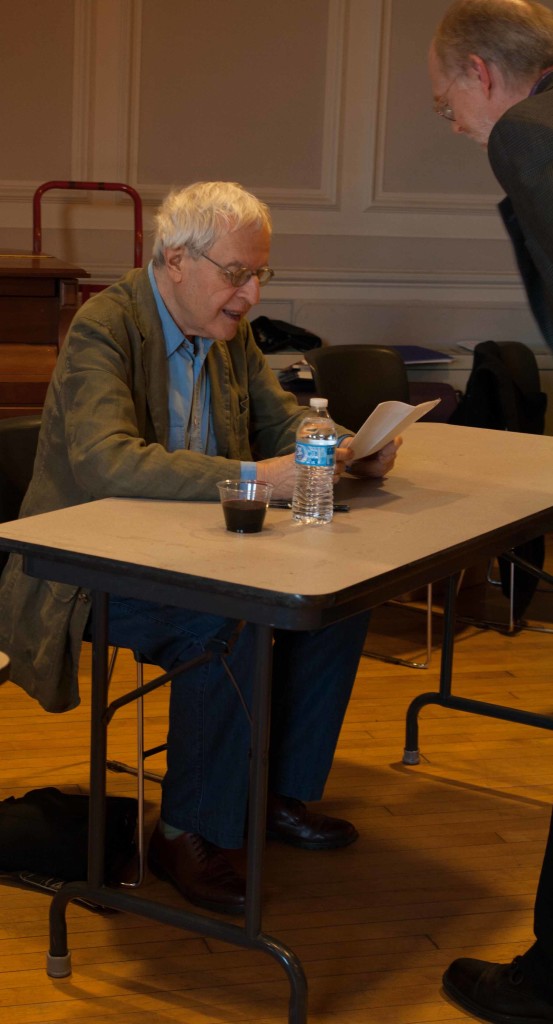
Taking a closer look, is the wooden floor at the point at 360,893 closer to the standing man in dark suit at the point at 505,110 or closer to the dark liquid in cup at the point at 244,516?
the standing man in dark suit at the point at 505,110

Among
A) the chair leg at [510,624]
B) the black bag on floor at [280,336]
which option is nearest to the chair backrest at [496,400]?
the chair leg at [510,624]

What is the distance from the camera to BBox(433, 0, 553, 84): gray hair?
1.92 m

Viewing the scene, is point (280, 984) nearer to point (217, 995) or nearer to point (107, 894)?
point (217, 995)

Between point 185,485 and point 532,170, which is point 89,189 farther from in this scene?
point 532,170

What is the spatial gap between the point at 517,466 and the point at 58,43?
3100mm

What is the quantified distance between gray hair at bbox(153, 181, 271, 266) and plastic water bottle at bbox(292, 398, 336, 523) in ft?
1.39

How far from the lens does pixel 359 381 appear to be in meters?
3.75

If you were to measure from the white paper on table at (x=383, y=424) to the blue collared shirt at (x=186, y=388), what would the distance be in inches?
13.9

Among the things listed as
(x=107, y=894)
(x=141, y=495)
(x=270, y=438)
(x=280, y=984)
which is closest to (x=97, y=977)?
(x=107, y=894)

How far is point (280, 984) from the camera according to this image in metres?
2.06

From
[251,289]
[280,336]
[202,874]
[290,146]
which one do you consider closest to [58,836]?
[202,874]

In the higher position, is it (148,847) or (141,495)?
(141,495)

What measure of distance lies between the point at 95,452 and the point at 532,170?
0.84 meters

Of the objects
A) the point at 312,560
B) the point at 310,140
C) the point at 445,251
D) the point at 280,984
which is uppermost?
the point at 310,140
